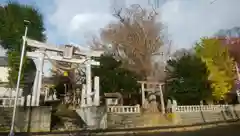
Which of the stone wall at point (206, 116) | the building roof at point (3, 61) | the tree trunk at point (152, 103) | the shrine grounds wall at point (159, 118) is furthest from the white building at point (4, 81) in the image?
the stone wall at point (206, 116)

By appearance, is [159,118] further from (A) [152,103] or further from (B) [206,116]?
(B) [206,116]

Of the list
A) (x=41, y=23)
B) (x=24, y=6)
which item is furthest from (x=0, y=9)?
(x=41, y=23)

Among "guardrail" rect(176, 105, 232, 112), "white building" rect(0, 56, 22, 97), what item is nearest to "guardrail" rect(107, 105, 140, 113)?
"guardrail" rect(176, 105, 232, 112)

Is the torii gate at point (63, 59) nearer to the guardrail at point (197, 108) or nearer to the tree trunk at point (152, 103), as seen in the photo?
the tree trunk at point (152, 103)

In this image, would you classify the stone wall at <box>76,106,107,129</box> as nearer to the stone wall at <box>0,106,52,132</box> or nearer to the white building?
the stone wall at <box>0,106,52,132</box>

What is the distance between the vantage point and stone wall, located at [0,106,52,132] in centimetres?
1434

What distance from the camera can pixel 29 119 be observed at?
1457 centimetres

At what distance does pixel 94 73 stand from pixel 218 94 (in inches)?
644

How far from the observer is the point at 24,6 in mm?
26203

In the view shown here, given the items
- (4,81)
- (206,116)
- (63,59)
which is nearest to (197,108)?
(206,116)

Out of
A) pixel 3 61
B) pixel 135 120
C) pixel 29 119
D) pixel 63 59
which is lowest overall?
pixel 135 120

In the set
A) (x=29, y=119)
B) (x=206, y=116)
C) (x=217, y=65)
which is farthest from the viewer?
(x=217, y=65)

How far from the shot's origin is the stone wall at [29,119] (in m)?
14.3

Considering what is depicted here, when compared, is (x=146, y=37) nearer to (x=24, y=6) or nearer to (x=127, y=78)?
(x=127, y=78)
